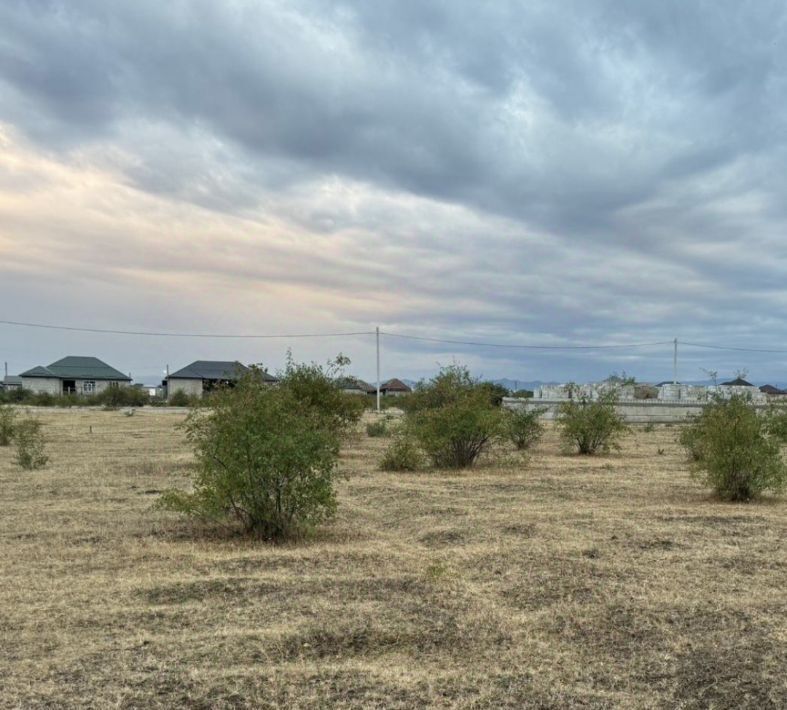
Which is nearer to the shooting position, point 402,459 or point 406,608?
point 406,608

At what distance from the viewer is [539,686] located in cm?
425

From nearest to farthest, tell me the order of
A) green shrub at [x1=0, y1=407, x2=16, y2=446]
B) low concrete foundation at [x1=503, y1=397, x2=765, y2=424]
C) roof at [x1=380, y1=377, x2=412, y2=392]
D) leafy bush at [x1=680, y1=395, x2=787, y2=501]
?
leafy bush at [x1=680, y1=395, x2=787, y2=501] < green shrub at [x1=0, y1=407, x2=16, y2=446] < low concrete foundation at [x1=503, y1=397, x2=765, y2=424] < roof at [x1=380, y1=377, x2=412, y2=392]

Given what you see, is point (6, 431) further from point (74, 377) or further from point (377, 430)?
point (74, 377)

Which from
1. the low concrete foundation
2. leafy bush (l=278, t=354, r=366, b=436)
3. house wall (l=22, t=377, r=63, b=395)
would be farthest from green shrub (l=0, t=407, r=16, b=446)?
house wall (l=22, t=377, r=63, b=395)

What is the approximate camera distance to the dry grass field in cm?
423

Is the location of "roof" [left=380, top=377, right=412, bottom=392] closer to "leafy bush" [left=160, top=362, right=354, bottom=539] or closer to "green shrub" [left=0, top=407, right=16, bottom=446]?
"green shrub" [left=0, top=407, right=16, bottom=446]

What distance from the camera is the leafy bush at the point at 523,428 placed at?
66.8 feet

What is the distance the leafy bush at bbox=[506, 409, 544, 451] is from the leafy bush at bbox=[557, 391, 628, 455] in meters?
0.82

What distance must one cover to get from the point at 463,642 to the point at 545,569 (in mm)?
2073

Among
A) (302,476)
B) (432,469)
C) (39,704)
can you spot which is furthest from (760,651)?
(432,469)

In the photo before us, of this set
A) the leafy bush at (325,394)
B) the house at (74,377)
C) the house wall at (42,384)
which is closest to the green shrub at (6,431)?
the leafy bush at (325,394)

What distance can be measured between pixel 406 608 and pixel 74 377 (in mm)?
95476

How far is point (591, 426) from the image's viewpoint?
19.7m

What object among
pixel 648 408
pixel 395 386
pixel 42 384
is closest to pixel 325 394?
pixel 648 408
